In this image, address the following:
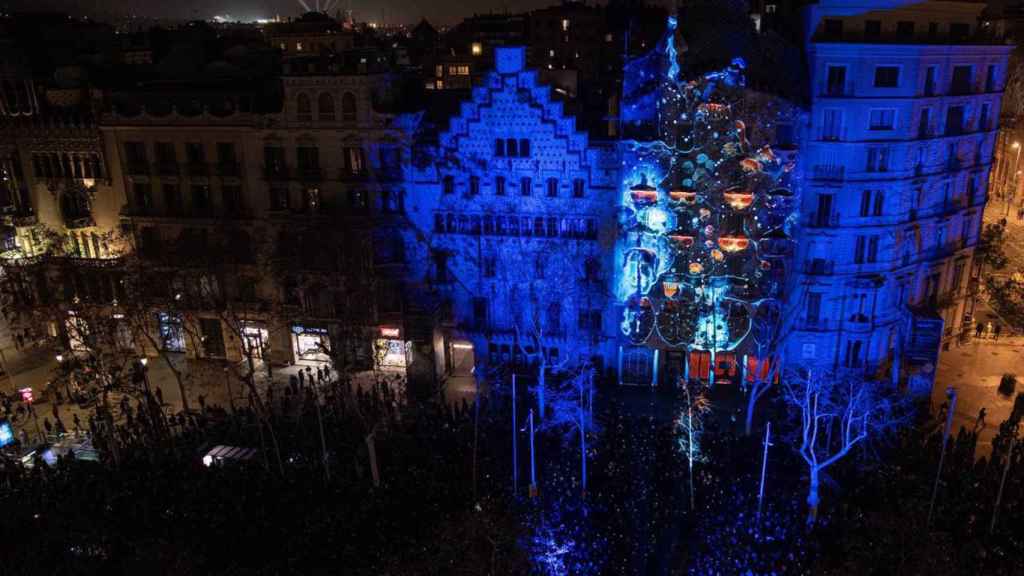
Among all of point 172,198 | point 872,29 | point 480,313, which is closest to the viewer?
point 872,29

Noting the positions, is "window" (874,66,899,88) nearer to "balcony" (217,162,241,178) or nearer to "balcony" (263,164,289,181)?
"balcony" (263,164,289,181)

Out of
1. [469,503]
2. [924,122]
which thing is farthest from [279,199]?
[924,122]


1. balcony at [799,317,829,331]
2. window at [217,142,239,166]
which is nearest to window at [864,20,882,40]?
balcony at [799,317,829,331]

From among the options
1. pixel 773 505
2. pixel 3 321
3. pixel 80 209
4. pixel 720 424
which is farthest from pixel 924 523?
pixel 3 321

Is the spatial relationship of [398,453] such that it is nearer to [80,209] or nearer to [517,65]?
[517,65]

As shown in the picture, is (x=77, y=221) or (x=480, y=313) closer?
(x=480, y=313)

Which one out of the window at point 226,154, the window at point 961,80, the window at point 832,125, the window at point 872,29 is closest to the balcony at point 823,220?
the window at point 832,125

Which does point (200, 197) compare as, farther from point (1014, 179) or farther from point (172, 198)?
point (1014, 179)
